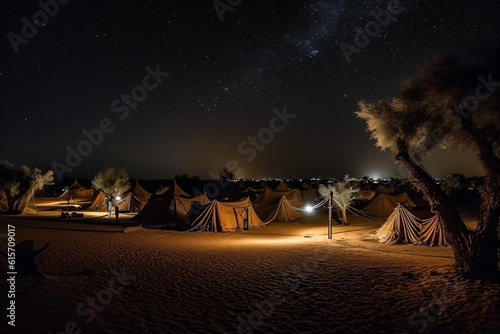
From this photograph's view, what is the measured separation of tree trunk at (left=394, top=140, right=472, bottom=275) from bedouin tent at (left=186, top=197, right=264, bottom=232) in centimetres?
1269

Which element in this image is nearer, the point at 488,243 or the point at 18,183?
the point at 488,243

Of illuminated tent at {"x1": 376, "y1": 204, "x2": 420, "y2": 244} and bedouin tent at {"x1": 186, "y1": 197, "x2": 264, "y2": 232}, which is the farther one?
bedouin tent at {"x1": 186, "y1": 197, "x2": 264, "y2": 232}

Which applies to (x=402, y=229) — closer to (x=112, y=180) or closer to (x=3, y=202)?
(x=3, y=202)

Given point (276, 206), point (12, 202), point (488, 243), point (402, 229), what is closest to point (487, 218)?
point (488, 243)

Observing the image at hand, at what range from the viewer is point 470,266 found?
10773mm

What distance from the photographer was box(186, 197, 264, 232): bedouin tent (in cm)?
2267

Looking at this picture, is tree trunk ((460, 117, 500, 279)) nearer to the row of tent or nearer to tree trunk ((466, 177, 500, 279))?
tree trunk ((466, 177, 500, 279))

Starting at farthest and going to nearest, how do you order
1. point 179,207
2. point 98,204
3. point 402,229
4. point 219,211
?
point 98,204
point 179,207
point 219,211
point 402,229

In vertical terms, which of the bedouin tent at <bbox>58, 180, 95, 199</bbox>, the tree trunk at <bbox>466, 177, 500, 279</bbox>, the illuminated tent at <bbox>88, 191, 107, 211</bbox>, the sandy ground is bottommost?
the sandy ground

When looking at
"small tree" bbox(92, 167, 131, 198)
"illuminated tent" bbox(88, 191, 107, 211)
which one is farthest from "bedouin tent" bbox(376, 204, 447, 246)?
"small tree" bbox(92, 167, 131, 198)

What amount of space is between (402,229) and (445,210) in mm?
6777

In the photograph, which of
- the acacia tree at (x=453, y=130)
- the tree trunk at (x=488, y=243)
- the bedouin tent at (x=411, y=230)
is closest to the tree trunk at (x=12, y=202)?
the bedouin tent at (x=411, y=230)

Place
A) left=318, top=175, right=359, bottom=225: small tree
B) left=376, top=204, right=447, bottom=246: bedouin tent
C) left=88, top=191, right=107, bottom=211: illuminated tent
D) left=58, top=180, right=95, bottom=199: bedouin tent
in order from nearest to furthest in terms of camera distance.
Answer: left=376, top=204, right=447, bottom=246: bedouin tent, left=318, top=175, right=359, bottom=225: small tree, left=88, top=191, right=107, bottom=211: illuminated tent, left=58, top=180, right=95, bottom=199: bedouin tent

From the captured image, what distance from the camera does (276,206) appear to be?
2945 centimetres
